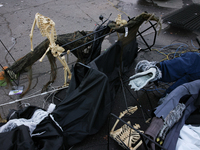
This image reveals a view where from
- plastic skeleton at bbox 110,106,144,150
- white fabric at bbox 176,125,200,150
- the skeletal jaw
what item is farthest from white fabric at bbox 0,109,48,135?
white fabric at bbox 176,125,200,150

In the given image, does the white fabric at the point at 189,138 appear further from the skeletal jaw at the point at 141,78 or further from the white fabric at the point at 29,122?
the white fabric at the point at 29,122

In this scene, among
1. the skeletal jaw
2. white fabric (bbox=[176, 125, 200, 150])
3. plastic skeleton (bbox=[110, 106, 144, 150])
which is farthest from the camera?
plastic skeleton (bbox=[110, 106, 144, 150])

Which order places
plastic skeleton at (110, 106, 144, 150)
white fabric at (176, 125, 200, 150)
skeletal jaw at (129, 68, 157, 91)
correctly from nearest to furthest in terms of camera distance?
white fabric at (176, 125, 200, 150)
skeletal jaw at (129, 68, 157, 91)
plastic skeleton at (110, 106, 144, 150)

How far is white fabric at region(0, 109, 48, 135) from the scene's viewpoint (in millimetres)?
2001

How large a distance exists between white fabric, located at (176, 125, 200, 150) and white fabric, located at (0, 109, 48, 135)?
1964 mm

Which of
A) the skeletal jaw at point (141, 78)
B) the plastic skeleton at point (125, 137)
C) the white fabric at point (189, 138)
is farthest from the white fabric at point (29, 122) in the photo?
the white fabric at point (189, 138)

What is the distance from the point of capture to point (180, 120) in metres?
1.77

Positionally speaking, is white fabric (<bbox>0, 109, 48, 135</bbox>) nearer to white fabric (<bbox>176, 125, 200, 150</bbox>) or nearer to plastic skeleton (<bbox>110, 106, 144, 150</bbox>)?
plastic skeleton (<bbox>110, 106, 144, 150</bbox>)

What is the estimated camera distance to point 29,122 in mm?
2137

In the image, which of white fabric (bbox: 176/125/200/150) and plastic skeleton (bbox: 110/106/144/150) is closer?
white fabric (bbox: 176/125/200/150)

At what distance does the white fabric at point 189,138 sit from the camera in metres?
1.50

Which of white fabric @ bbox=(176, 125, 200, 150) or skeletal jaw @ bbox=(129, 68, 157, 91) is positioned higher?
skeletal jaw @ bbox=(129, 68, 157, 91)

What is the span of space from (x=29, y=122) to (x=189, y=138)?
221cm

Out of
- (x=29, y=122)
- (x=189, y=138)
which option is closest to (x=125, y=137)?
(x=189, y=138)
